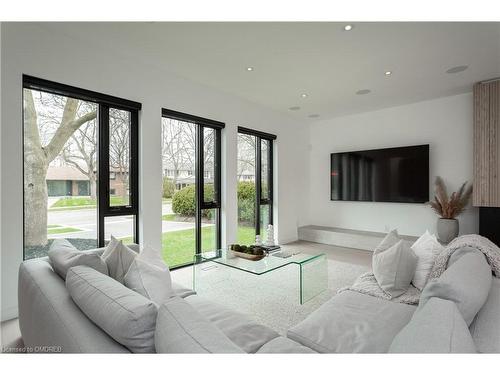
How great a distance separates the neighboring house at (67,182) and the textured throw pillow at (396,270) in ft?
9.75

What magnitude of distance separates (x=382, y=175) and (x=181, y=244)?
384 centimetres

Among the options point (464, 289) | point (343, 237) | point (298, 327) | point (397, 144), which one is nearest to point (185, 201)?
point (298, 327)

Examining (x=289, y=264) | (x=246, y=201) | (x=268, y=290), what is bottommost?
(x=268, y=290)

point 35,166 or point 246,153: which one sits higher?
point 246,153

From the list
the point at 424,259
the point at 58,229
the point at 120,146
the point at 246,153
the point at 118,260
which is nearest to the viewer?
the point at 118,260

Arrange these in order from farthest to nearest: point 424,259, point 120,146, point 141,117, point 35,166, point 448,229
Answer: point 448,229, point 141,117, point 120,146, point 35,166, point 424,259

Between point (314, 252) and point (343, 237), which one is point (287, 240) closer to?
point (314, 252)

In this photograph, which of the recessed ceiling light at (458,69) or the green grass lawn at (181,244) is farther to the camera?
the green grass lawn at (181,244)

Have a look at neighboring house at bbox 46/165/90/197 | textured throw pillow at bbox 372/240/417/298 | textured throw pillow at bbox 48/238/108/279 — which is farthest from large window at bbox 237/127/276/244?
textured throw pillow at bbox 48/238/108/279

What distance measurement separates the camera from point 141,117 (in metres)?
3.33

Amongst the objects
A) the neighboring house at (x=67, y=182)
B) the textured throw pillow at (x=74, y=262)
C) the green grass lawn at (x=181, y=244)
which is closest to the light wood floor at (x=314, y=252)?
the textured throw pillow at (x=74, y=262)

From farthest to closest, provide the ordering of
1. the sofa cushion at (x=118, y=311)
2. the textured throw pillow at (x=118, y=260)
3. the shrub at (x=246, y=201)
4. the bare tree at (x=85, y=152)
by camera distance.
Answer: the shrub at (x=246, y=201) → the bare tree at (x=85, y=152) → the textured throw pillow at (x=118, y=260) → the sofa cushion at (x=118, y=311)

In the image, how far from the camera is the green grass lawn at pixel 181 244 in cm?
375

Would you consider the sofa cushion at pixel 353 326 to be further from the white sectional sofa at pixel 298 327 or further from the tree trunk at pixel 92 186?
the tree trunk at pixel 92 186
